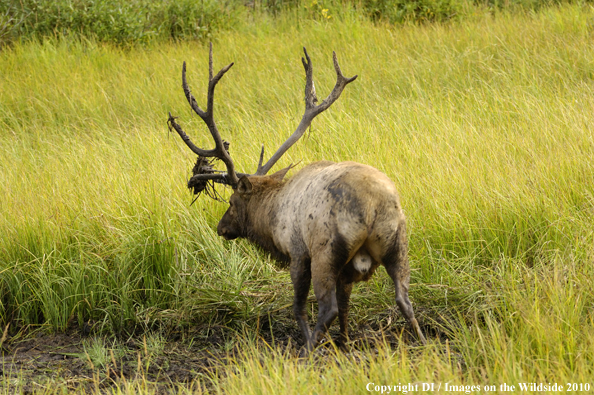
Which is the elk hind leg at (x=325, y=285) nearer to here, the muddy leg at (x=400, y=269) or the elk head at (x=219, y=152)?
the muddy leg at (x=400, y=269)

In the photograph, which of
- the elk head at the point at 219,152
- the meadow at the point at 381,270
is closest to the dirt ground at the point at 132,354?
the meadow at the point at 381,270

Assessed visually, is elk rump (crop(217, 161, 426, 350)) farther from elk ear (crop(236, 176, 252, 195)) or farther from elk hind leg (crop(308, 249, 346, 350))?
elk ear (crop(236, 176, 252, 195))

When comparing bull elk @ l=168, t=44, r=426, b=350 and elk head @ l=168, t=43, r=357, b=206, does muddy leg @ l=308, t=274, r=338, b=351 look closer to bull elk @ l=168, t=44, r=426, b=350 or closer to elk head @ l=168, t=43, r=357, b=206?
bull elk @ l=168, t=44, r=426, b=350

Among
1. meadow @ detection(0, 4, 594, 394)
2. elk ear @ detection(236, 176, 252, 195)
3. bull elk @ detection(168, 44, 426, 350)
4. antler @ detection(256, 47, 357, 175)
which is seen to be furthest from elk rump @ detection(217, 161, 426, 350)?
antler @ detection(256, 47, 357, 175)

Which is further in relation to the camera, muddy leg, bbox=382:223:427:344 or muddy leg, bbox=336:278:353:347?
muddy leg, bbox=336:278:353:347

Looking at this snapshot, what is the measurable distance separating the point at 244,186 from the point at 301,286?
29.4 inches

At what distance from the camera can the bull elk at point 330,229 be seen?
320 centimetres

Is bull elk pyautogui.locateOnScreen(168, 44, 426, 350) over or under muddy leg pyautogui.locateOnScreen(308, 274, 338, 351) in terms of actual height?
over

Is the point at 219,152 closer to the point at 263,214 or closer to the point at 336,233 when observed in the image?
the point at 263,214

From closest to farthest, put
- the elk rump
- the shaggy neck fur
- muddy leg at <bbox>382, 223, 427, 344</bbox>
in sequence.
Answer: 1. the elk rump
2. muddy leg at <bbox>382, 223, 427, 344</bbox>
3. the shaggy neck fur

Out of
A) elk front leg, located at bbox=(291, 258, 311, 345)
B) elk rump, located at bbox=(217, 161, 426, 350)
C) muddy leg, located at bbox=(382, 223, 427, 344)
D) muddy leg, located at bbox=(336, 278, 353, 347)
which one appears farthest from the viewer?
muddy leg, located at bbox=(336, 278, 353, 347)

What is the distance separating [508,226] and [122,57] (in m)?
7.02

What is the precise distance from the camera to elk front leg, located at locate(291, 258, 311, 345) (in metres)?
3.61

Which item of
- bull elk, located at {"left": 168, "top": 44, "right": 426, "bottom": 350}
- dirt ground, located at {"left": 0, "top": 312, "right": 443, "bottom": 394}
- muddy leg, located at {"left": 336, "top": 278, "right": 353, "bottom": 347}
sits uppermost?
bull elk, located at {"left": 168, "top": 44, "right": 426, "bottom": 350}
